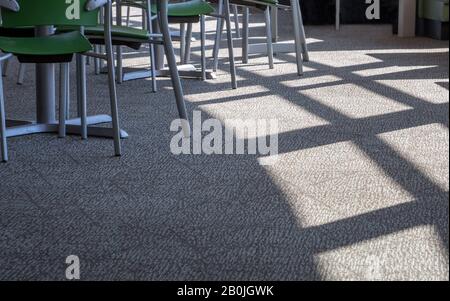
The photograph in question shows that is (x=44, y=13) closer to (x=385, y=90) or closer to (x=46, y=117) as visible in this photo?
(x=46, y=117)

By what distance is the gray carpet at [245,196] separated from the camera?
100 inches

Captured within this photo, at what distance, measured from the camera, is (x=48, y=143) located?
13.8ft

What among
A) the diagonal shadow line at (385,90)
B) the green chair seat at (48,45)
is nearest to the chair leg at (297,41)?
the diagonal shadow line at (385,90)

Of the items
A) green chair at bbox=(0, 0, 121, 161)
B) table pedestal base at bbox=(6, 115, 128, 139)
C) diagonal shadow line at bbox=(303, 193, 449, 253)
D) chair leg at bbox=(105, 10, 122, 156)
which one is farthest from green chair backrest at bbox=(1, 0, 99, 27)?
diagonal shadow line at bbox=(303, 193, 449, 253)

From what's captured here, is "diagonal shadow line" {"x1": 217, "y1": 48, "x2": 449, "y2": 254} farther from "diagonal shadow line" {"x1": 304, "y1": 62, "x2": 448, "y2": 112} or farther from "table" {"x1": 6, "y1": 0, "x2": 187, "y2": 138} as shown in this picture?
"table" {"x1": 6, "y1": 0, "x2": 187, "y2": 138}

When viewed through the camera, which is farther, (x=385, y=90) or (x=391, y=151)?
(x=385, y=90)

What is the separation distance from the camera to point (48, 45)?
3900 mm

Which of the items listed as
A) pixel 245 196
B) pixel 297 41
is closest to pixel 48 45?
pixel 245 196

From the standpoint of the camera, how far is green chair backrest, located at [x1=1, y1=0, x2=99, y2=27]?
379cm

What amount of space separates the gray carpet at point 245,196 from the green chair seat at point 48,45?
421mm

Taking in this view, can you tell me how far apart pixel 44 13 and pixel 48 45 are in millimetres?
152

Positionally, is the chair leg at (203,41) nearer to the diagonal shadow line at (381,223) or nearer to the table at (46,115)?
the table at (46,115)

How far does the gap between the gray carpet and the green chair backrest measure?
1.75 ft
